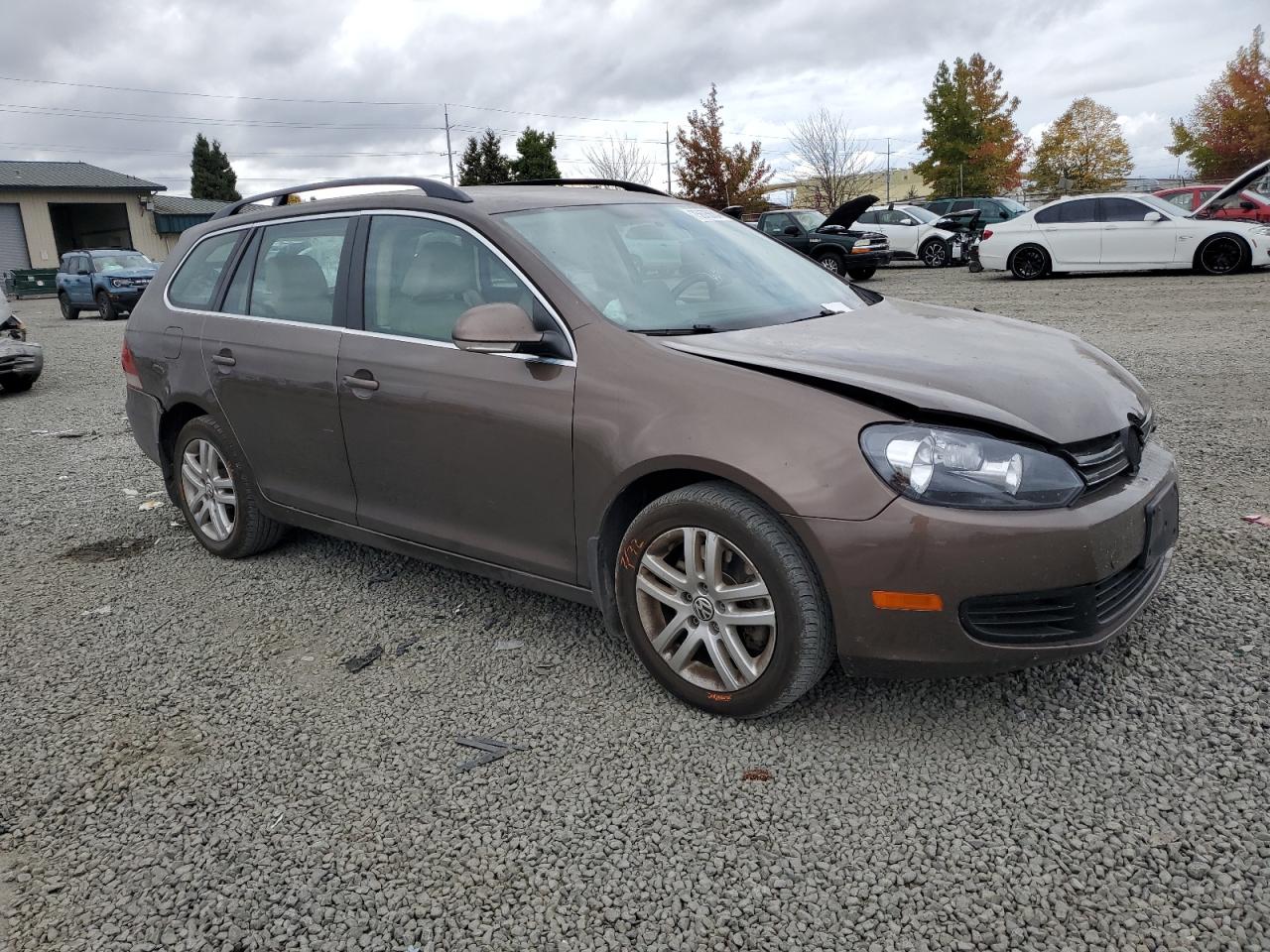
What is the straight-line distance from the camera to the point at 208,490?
16.2 ft

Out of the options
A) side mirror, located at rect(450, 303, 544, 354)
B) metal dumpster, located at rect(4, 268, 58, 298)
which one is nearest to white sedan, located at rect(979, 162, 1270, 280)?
side mirror, located at rect(450, 303, 544, 354)

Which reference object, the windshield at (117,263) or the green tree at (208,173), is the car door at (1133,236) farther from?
the green tree at (208,173)

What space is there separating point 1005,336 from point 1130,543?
1.00m

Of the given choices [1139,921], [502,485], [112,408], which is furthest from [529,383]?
[112,408]

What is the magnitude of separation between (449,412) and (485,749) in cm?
120

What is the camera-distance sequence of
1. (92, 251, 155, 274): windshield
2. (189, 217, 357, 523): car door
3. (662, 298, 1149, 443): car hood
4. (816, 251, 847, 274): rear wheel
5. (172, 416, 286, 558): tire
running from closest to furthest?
(662, 298, 1149, 443): car hood < (189, 217, 357, 523): car door < (172, 416, 286, 558): tire < (816, 251, 847, 274): rear wheel < (92, 251, 155, 274): windshield

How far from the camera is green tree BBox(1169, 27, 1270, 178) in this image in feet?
145

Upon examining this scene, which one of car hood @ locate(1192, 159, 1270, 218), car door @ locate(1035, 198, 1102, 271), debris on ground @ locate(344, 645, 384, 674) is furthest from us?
car door @ locate(1035, 198, 1102, 271)

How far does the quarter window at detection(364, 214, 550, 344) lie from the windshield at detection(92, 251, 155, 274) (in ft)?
79.2

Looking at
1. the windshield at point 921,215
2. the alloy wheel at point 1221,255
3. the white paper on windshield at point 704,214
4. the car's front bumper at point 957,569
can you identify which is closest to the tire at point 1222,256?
the alloy wheel at point 1221,255

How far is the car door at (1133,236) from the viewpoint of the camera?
16953 mm

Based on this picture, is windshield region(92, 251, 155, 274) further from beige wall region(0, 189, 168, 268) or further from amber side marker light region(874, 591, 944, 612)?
beige wall region(0, 189, 168, 268)

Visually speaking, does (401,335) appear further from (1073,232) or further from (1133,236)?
(1073,232)

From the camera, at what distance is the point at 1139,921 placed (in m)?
2.20
